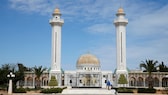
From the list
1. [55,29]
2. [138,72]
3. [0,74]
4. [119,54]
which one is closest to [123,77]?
[119,54]

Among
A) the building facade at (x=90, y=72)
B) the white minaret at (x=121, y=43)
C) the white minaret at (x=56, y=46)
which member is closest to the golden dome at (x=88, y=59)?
the building facade at (x=90, y=72)

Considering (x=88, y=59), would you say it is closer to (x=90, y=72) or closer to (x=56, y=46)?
(x=90, y=72)

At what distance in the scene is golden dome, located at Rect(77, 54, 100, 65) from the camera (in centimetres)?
6648

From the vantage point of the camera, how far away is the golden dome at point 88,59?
6648 cm

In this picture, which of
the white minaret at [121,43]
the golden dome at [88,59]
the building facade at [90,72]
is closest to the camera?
the white minaret at [121,43]

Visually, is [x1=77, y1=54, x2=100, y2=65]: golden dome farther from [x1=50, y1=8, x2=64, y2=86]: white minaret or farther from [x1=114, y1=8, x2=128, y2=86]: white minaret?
[x1=114, y1=8, x2=128, y2=86]: white minaret

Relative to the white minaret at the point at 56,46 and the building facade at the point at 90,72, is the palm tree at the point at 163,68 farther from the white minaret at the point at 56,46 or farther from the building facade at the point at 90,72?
the white minaret at the point at 56,46

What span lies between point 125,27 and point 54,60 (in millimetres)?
14786

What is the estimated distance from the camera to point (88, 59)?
6681 centimetres

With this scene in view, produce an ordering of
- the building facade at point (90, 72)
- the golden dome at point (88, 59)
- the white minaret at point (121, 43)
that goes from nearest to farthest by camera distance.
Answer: the white minaret at point (121, 43) → the building facade at point (90, 72) → the golden dome at point (88, 59)

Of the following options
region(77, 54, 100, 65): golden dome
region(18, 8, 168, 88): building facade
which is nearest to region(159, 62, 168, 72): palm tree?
region(18, 8, 168, 88): building facade

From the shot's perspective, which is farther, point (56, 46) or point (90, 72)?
point (90, 72)

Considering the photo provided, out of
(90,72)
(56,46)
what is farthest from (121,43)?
(56,46)

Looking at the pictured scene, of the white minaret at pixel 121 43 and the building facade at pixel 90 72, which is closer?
the white minaret at pixel 121 43
